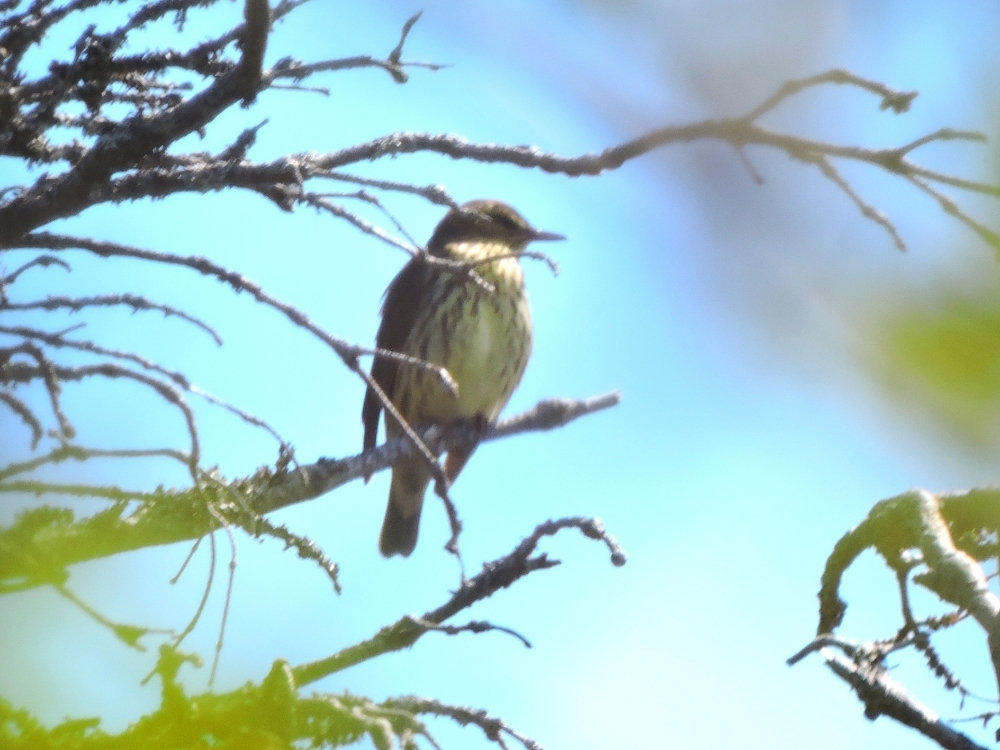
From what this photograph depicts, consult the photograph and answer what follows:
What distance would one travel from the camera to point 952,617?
5.00 ft

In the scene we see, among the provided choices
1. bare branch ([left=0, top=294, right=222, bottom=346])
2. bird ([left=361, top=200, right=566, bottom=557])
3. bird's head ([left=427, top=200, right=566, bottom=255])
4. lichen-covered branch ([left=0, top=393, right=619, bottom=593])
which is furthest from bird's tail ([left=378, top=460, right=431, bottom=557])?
bare branch ([left=0, top=294, right=222, bottom=346])

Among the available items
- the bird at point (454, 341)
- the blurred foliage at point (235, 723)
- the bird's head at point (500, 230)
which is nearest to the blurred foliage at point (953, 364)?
the blurred foliage at point (235, 723)

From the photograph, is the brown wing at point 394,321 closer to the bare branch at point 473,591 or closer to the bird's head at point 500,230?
the bird's head at point 500,230

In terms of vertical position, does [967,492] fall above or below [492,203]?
below

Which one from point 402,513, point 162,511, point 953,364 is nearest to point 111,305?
point 162,511

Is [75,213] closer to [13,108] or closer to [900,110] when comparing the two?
[13,108]

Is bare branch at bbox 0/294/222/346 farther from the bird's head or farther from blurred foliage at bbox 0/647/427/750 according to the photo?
the bird's head

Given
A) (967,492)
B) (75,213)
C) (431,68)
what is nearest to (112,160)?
(75,213)

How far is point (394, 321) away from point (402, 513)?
0.92 metres

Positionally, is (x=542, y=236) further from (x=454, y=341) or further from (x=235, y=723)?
(x=235, y=723)

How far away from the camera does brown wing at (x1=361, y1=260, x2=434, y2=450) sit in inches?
189

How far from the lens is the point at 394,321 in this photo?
496 centimetres

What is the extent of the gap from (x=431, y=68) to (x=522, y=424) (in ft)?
6.54

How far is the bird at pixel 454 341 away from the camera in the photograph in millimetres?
4738
